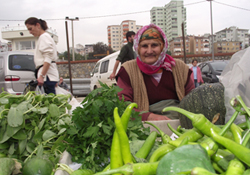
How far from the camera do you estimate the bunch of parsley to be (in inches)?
43.1

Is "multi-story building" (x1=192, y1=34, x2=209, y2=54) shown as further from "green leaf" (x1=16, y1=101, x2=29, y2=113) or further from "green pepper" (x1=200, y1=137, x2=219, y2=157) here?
"green pepper" (x1=200, y1=137, x2=219, y2=157)

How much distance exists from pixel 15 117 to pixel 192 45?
337 feet

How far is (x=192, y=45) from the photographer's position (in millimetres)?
96062

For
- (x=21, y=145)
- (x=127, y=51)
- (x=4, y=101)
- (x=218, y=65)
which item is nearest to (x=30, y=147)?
A: (x=21, y=145)

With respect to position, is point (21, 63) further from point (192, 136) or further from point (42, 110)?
point (192, 136)

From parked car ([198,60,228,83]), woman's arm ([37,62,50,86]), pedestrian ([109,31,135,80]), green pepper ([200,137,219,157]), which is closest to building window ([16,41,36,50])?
parked car ([198,60,228,83])

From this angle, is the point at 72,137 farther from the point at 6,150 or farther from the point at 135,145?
the point at 6,150

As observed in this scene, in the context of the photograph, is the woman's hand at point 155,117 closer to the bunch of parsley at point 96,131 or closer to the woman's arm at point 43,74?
the bunch of parsley at point 96,131

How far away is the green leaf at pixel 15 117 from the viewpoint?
4.43ft

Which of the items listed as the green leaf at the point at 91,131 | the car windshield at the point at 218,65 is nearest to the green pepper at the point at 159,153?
the green leaf at the point at 91,131

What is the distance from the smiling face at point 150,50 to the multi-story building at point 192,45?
91189 mm

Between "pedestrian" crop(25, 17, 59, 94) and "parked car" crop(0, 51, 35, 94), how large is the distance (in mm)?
2819

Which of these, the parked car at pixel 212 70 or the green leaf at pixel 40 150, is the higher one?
the parked car at pixel 212 70

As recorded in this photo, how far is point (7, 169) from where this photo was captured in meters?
1.02
